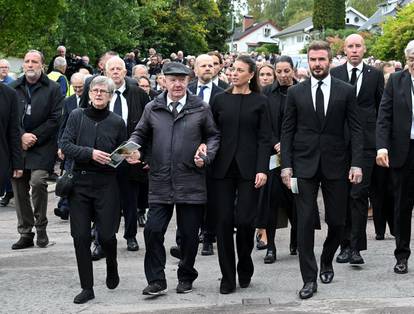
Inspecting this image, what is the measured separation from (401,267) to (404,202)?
0.66 meters

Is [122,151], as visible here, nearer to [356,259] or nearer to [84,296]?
[84,296]

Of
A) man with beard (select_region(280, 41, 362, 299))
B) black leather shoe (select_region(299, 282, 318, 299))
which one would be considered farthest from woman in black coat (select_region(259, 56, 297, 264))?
black leather shoe (select_region(299, 282, 318, 299))

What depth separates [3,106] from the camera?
9023 mm

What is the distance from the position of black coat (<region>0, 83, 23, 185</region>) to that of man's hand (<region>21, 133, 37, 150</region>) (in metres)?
0.99

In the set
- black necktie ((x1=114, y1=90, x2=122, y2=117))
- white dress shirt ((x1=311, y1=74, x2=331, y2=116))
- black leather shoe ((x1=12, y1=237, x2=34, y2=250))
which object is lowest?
black leather shoe ((x1=12, y1=237, x2=34, y2=250))

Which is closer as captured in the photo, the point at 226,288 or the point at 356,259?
the point at 226,288

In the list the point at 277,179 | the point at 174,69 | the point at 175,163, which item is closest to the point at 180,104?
the point at 174,69

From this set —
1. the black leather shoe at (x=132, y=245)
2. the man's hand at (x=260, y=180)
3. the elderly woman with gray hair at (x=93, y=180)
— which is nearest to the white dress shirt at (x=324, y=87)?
the man's hand at (x=260, y=180)

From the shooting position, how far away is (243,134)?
799cm

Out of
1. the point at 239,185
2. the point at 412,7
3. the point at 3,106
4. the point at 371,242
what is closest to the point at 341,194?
the point at 239,185

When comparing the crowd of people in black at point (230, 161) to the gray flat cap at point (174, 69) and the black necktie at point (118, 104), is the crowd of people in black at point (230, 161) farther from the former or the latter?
the black necktie at point (118, 104)

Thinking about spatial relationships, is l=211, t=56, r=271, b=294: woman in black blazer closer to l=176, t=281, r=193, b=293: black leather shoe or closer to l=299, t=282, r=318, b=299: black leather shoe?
l=176, t=281, r=193, b=293: black leather shoe

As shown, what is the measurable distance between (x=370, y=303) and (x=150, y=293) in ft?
6.46

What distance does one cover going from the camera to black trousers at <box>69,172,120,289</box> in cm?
775
